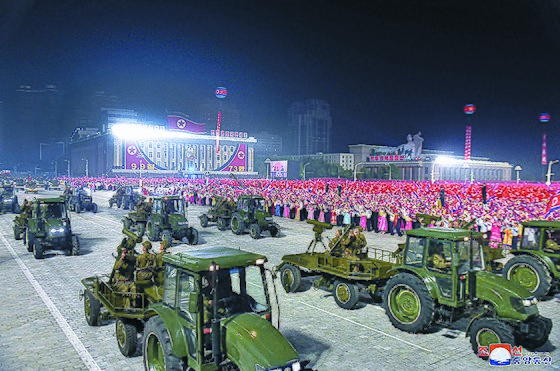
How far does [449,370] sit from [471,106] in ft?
292

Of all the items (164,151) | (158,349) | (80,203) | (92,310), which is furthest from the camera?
(164,151)

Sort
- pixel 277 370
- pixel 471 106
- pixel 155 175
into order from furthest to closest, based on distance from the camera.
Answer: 1. pixel 155 175
2. pixel 471 106
3. pixel 277 370

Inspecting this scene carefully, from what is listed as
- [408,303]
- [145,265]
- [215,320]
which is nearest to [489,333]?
[408,303]

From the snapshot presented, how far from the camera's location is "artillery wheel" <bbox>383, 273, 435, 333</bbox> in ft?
27.1

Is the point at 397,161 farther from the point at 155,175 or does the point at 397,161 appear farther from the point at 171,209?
the point at 171,209

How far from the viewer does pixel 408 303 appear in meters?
8.83

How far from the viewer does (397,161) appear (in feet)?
365

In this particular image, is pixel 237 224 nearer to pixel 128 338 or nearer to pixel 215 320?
pixel 128 338

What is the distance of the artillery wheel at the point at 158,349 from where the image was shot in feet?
18.2

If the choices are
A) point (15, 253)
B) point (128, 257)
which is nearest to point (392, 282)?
point (128, 257)

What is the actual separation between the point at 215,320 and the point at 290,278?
6.69 m

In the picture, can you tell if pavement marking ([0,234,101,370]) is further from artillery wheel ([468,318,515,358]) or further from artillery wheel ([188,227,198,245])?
artillery wheel ([468,318,515,358])

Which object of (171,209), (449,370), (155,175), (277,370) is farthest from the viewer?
(155,175)

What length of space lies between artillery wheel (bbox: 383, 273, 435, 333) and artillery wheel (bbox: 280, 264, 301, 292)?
308cm
